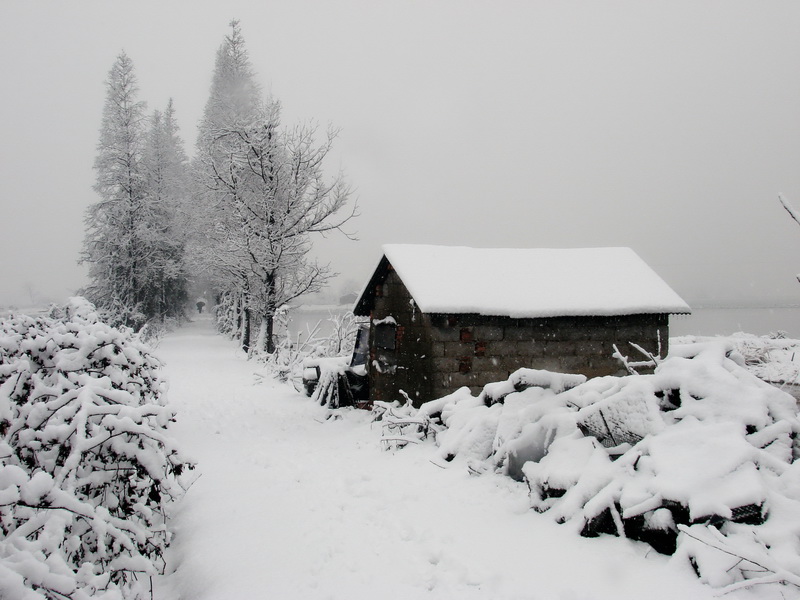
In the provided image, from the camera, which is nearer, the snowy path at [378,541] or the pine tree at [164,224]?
the snowy path at [378,541]

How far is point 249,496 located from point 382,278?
6773 mm

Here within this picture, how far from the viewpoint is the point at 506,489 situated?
4910 millimetres

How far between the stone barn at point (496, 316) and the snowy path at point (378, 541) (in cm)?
258

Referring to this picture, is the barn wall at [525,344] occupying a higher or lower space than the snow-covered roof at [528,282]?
lower

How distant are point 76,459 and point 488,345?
7.22m

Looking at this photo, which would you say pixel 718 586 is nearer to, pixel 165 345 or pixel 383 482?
pixel 383 482

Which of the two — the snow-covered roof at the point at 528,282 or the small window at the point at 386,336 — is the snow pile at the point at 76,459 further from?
the small window at the point at 386,336

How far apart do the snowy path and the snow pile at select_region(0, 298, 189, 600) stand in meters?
0.59

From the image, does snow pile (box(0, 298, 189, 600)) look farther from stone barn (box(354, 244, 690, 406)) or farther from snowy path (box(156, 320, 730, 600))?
stone barn (box(354, 244, 690, 406))

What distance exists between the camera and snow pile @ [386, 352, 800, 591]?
3097mm

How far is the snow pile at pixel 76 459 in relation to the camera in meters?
2.43

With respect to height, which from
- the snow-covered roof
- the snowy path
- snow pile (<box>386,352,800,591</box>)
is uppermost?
the snow-covered roof

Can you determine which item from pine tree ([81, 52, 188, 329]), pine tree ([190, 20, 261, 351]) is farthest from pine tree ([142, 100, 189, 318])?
pine tree ([190, 20, 261, 351])

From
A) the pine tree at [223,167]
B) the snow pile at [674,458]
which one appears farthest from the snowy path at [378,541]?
the pine tree at [223,167]
